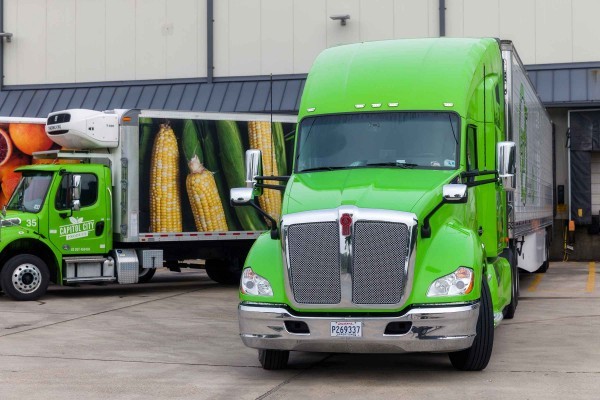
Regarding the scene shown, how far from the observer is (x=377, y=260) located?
9.64m

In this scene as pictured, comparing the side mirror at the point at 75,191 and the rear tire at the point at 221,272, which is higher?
the side mirror at the point at 75,191

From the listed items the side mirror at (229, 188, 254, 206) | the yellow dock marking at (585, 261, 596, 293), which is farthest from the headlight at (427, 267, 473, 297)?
the yellow dock marking at (585, 261, 596, 293)

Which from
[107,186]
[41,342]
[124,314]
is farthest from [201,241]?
[41,342]

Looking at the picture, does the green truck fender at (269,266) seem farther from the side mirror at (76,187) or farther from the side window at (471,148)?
the side mirror at (76,187)

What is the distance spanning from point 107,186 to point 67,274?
5.75 ft

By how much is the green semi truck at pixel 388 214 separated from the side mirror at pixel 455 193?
0.01 m

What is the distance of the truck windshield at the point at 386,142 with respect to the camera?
1092 centimetres

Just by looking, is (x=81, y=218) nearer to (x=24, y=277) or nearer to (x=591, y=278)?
(x=24, y=277)

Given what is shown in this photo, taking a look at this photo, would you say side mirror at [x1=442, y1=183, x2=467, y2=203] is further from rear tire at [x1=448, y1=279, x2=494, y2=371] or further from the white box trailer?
the white box trailer

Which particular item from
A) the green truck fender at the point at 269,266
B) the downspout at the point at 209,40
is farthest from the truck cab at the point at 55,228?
the downspout at the point at 209,40

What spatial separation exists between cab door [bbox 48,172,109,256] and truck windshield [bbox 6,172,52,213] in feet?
0.68

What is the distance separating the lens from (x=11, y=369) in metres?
10.9

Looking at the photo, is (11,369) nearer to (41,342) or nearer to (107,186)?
(41,342)

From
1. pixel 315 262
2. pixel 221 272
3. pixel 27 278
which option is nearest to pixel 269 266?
pixel 315 262
